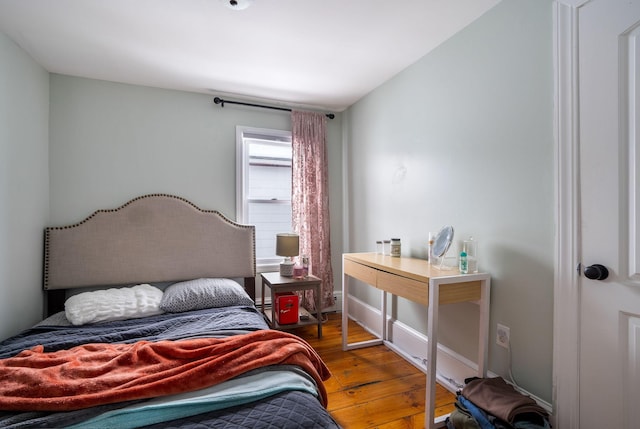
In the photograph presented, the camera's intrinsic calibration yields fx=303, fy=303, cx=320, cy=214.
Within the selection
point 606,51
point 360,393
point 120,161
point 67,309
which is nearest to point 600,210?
point 606,51

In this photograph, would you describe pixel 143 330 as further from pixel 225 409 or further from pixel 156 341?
pixel 225 409

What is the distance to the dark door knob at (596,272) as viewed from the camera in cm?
130

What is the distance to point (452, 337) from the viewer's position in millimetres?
2100

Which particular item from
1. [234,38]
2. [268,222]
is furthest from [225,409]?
[268,222]

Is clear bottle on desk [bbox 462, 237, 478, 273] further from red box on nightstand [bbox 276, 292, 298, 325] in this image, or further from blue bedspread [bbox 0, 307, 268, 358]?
red box on nightstand [bbox 276, 292, 298, 325]

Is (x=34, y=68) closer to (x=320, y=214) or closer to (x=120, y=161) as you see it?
(x=120, y=161)

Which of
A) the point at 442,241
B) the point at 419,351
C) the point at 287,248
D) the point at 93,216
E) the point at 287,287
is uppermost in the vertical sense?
the point at 93,216

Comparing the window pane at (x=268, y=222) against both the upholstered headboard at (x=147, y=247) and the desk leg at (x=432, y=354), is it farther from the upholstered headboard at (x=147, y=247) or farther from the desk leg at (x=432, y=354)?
the desk leg at (x=432, y=354)

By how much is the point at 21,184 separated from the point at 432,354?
296 centimetres

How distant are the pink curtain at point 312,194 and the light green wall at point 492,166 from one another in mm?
867

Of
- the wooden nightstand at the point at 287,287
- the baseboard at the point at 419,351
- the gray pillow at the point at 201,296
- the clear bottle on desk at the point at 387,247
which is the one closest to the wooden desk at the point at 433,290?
the baseboard at the point at 419,351

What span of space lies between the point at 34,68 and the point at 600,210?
376 centimetres

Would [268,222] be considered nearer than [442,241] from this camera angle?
No

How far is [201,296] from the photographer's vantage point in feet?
Result: 7.61
